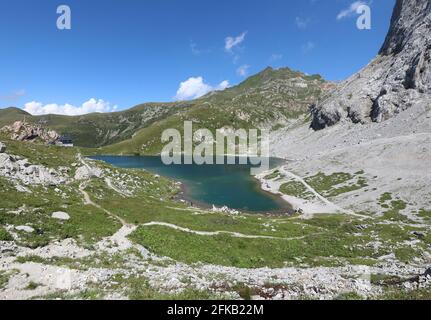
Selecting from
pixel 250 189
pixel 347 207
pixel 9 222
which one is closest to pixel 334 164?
pixel 250 189

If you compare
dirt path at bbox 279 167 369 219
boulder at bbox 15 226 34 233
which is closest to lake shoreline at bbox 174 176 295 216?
dirt path at bbox 279 167 369 219

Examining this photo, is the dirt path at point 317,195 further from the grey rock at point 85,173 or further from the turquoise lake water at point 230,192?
the grey rock at point 85,173

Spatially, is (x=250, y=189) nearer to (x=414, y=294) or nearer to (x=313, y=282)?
(x=313, y=282)

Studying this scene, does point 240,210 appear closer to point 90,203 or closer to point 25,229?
Answer: point 90,203

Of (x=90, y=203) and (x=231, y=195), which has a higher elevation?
(x=90, y=203)

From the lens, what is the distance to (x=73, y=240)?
36.0 metres

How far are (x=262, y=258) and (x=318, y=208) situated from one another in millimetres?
46789

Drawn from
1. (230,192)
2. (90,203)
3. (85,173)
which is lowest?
(230,192)

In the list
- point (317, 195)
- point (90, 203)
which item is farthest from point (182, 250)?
point (317, 195)

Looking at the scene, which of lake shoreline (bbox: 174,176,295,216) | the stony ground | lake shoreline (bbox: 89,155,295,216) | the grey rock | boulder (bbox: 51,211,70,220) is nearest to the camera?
the stony ground

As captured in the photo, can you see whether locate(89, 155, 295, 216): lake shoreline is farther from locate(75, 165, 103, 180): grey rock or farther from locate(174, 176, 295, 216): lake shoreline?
locate(75, 165, 103, 180): grey rock

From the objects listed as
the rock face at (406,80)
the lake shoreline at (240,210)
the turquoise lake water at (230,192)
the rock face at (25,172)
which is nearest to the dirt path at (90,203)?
the rock face at (25,172)

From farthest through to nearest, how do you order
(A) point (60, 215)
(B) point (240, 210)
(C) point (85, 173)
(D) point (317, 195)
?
(D) point (317, 195) → (B) point (240, 210) → (C) point (85, 173) → (A) point (60, 215)

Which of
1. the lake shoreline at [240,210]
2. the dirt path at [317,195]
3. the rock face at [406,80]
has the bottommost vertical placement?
the lake shoreline at [240,210]
